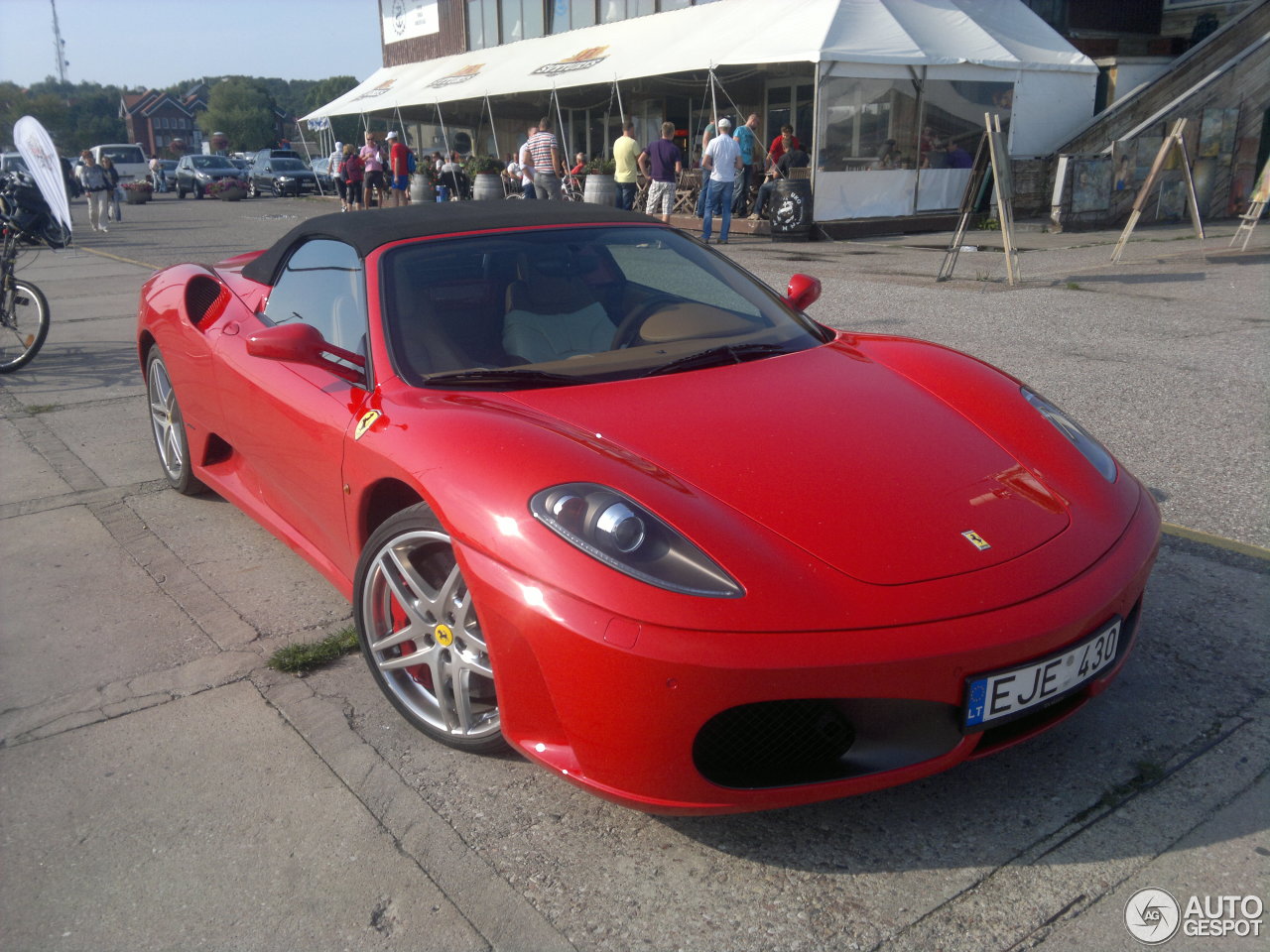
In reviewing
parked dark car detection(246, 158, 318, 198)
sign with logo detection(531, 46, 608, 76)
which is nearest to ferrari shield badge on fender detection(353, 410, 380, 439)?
sign with logo detection(531, 46, 608, 76)

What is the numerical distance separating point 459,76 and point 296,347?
973 inches

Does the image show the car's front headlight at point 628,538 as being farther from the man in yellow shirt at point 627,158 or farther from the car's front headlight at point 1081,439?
the man in yellow shirt at point 627,158

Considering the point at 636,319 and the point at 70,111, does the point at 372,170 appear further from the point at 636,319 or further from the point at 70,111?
the point at 70,111

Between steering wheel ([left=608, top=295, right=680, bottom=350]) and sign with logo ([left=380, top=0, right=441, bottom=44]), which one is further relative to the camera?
sign with logo ([left=380, top=0, right=441, bottom=44])

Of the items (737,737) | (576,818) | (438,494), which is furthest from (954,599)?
(438,494)

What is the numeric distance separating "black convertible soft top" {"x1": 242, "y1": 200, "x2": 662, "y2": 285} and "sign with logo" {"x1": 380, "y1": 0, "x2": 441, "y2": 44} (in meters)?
31.5

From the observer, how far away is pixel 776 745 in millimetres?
2123

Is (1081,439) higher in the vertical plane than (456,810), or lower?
higher

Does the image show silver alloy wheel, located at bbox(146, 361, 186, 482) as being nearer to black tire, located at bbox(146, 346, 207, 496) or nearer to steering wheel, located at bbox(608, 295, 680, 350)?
black tire, located at bbox(146, 346, 207, 496)

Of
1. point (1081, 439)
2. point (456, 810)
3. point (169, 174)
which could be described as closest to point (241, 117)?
point (169, 174)

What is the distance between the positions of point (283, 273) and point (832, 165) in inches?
547

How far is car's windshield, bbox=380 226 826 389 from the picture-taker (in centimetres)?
301

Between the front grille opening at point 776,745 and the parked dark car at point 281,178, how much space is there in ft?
114

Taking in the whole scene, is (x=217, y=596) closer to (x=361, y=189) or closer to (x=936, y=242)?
(x=936, y=242)
